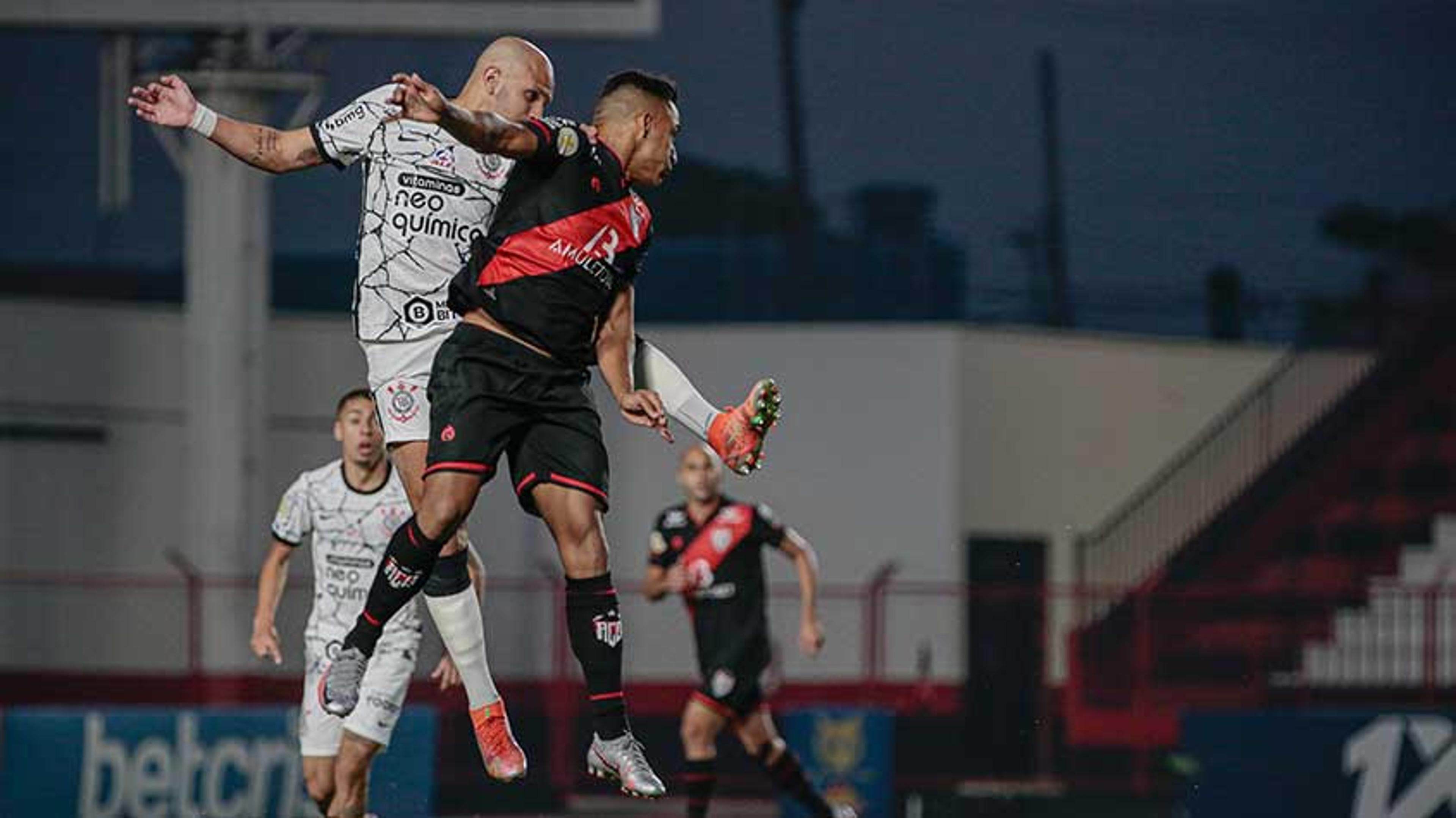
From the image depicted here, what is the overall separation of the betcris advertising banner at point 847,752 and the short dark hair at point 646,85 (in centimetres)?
1085

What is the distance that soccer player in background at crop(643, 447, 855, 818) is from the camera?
50.7 feet

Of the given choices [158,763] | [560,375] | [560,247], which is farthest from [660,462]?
[560,247]

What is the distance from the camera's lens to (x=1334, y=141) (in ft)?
94.1

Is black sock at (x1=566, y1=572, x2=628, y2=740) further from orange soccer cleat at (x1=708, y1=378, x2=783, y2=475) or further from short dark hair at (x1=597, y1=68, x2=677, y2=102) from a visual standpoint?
short dark hair at (x1=597, y1=68, x2=677, y2=102)

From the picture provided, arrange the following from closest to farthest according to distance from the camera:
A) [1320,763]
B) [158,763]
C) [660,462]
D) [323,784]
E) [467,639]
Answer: [467,639] → [323,784] → [1320,763] → [158,763] → [660,462]

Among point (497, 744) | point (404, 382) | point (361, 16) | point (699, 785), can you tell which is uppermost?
point (361, 16)

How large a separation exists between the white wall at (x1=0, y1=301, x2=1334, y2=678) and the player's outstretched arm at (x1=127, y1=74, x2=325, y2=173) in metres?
15.3

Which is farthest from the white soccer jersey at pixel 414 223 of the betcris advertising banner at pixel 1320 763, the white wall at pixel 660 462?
the white wall at pixel 660 462

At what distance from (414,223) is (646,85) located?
1.02 meters

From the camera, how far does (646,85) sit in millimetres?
8711

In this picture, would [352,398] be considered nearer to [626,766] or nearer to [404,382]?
[404,382]

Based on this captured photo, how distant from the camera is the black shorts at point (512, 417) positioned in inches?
338

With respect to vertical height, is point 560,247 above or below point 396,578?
above

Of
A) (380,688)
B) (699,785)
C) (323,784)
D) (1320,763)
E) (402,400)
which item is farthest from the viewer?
(1320,763)
